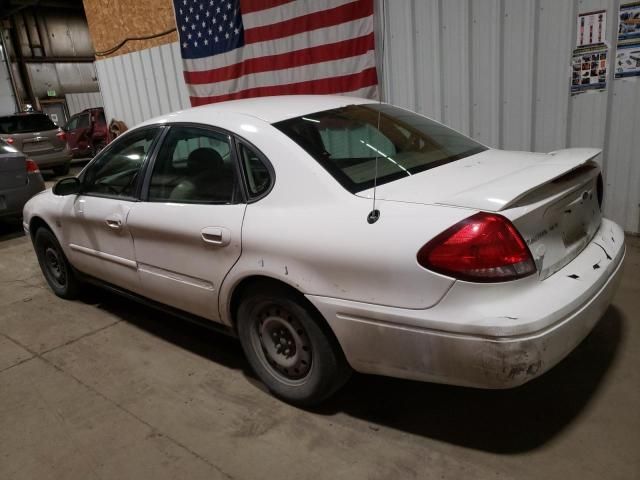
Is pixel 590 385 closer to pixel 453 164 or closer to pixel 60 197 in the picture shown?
pixel 453 164

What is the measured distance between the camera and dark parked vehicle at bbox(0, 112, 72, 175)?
11.9 meters

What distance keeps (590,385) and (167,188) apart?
8.31ft

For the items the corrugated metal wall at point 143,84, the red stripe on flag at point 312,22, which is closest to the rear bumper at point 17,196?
the corrugated metal wall at point 143,84

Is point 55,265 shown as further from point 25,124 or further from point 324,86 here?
point 25,124

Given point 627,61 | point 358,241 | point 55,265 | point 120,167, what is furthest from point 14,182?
point 627,61

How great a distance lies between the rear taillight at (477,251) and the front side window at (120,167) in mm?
2064

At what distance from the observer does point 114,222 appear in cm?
331

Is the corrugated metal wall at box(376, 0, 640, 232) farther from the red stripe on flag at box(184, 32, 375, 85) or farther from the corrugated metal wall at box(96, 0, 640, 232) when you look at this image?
the red stripe on flag at box(184, 32, 375, 85)

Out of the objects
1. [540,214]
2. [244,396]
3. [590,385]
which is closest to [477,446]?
[590,385]

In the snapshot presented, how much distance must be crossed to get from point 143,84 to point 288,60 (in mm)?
3537

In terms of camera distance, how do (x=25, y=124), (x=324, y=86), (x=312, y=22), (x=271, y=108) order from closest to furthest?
(x=271, y=108) → (x=312, y=22) → (x=324, y=86) → (x=25, y=124)

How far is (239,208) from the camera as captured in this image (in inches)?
101

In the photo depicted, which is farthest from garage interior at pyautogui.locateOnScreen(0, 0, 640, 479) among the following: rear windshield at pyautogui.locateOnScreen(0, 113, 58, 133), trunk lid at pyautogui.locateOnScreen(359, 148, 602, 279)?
rear windshield at pyautogui.locateOnScreen(0, 113, 58, 133)

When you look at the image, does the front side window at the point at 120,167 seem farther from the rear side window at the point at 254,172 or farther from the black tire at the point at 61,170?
the black tire at the point at 61,170
